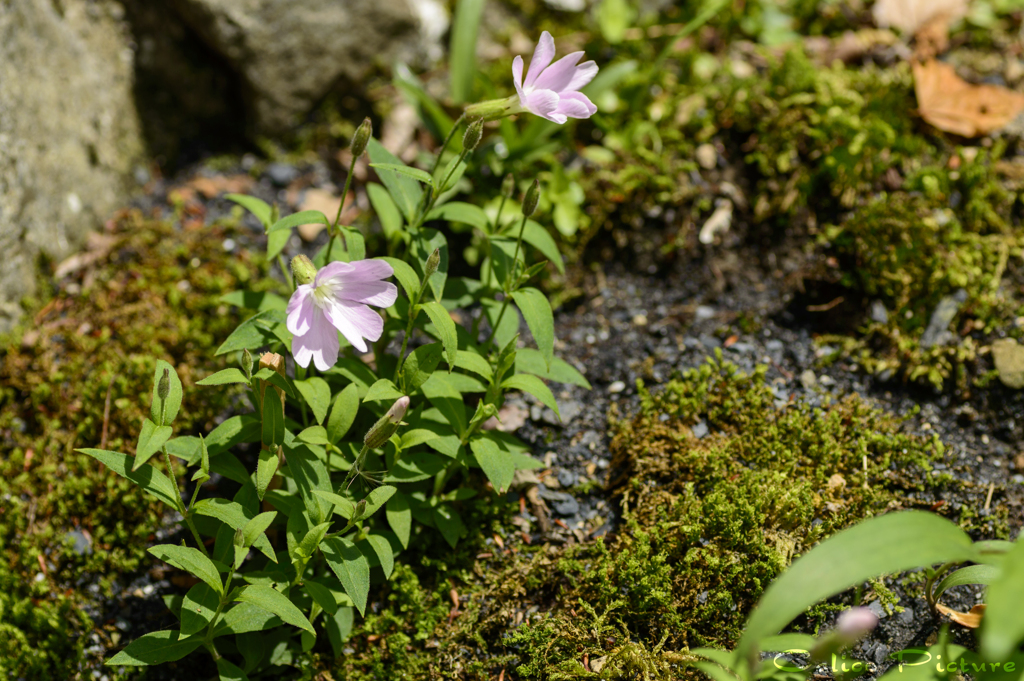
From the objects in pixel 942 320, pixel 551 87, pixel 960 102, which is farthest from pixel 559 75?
pixel 960 102

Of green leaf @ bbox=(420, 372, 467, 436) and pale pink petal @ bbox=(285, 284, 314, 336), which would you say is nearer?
pale pink petal @ bbox=(285, 284, 314, 336)

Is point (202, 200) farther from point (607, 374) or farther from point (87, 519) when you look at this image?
point (607, 374)

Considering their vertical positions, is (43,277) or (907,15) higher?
(907,15)

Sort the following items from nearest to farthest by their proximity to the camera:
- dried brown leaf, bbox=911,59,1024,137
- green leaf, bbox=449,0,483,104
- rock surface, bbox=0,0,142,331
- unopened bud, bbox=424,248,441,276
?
unopened bud, bbox=424,248,441,276 → rock surface, bbox=0,0,142,331 → dried brown leaf, bbox=911,59,1024,137 → green leaf, bbox=449,0,483,104

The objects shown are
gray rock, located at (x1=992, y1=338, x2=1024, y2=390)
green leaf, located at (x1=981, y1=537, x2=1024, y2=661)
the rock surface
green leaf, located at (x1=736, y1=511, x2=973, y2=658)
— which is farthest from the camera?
the rock surface

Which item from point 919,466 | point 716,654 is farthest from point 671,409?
point 716,654

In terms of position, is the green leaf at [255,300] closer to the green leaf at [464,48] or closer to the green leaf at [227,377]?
the green leaf at [227,377]

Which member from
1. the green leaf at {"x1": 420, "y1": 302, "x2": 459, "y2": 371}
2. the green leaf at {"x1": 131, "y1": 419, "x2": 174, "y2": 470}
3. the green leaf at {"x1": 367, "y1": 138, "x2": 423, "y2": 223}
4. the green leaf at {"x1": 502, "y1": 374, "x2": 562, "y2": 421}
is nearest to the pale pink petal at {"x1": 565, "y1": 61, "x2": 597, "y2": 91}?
the green leaf at {"x1": 367, "y1": 138, "x2": 423, "y2": 223}

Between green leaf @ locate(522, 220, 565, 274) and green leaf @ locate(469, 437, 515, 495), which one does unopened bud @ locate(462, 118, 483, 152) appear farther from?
green leaf @ locate(469, 437, 515, 495)

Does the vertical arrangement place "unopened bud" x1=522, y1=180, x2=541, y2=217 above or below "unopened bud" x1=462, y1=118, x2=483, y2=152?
below
